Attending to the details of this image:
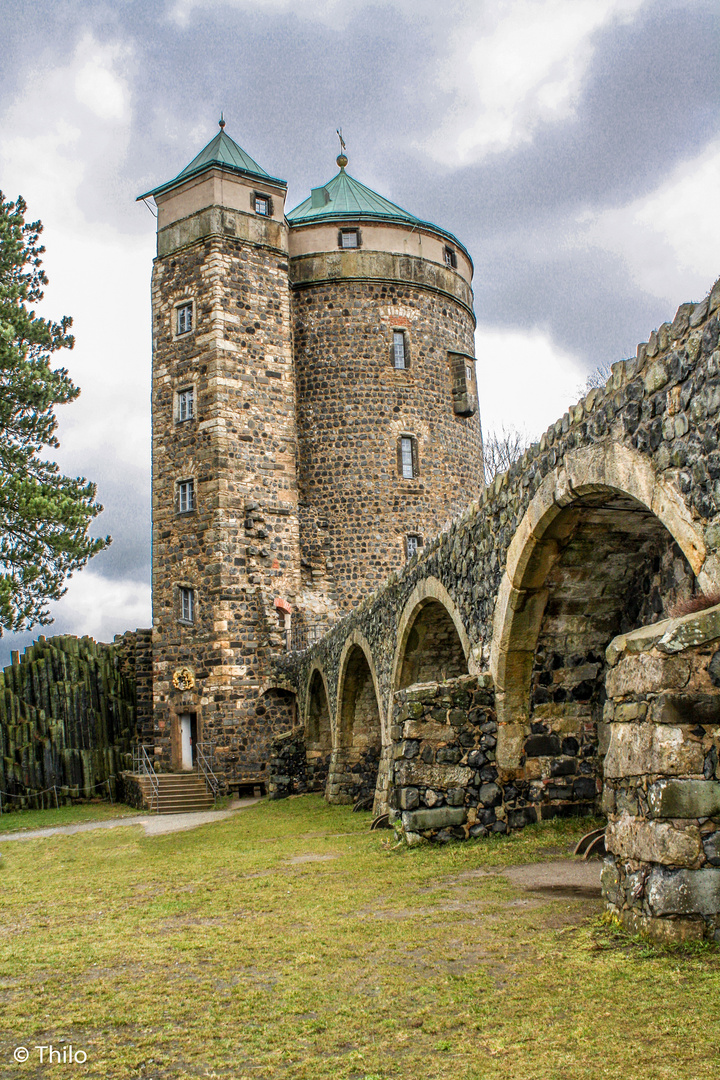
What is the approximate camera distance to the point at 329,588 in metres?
24.1

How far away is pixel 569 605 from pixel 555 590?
0.31 meters

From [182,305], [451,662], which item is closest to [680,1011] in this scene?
[451,662]

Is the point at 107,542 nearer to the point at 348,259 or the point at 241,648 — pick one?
the point at 241,648

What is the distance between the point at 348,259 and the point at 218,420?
6.95 metres

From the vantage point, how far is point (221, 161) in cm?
2373

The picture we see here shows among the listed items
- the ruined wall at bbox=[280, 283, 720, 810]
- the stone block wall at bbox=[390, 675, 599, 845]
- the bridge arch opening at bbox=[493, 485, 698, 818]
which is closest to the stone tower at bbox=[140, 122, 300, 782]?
the ruined wall at bbox=[280, 283, 720, 810]

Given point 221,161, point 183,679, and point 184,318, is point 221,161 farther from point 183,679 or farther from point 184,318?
point 183,679

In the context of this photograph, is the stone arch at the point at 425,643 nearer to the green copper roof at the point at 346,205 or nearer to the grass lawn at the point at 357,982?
the grass lawn at the point at 357,982

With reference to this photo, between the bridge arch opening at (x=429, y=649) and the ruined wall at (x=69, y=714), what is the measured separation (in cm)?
1211

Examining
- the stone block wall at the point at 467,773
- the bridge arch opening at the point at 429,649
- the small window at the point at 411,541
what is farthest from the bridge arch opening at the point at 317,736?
the stone block wall at the point at 467,773

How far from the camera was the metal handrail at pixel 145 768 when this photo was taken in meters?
19.0

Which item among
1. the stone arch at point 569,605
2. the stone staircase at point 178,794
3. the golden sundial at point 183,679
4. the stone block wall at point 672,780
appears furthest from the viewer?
the golden sundial at point 183,679

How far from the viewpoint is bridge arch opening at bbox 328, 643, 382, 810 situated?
16375 mm

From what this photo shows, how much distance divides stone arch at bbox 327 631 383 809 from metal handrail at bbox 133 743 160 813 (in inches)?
174
